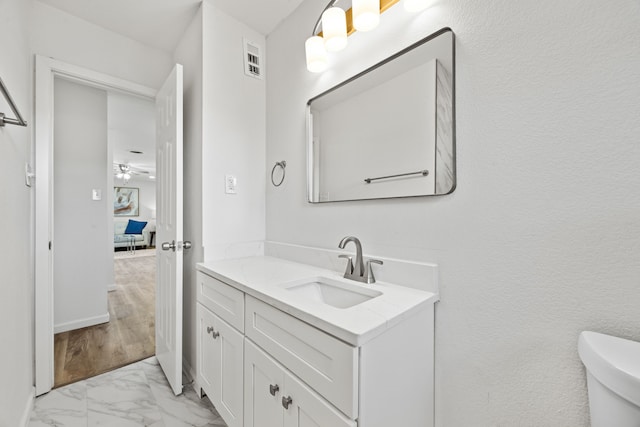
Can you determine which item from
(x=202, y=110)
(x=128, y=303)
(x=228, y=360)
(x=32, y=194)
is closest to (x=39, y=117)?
(x=32, y=194)

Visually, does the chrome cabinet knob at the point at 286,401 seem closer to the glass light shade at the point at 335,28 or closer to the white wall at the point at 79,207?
the glass light shade at the point at 335,28

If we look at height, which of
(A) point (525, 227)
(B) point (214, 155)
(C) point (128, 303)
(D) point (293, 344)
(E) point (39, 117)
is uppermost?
(E) point (39, 117)

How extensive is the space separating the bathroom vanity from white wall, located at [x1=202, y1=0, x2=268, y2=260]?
1.29 feet

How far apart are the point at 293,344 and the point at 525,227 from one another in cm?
79

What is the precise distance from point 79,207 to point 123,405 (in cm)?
206

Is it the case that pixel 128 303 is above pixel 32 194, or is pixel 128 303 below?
below

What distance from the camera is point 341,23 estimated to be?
121 cm

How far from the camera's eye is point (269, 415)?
3.14 ft

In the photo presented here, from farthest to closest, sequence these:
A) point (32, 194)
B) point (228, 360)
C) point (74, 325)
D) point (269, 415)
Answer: point (74, 325)
point (32, 194)
point (228, 360)
point (269, 415)

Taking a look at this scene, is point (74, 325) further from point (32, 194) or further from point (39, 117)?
point (39, 117)

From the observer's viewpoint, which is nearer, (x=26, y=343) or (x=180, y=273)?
(x=26, y=343)

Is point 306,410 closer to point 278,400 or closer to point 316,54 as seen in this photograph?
point 278,400

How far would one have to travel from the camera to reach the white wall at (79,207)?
8.25 ft

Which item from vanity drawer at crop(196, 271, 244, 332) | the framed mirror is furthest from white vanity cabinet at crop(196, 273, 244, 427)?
the framed mirror
